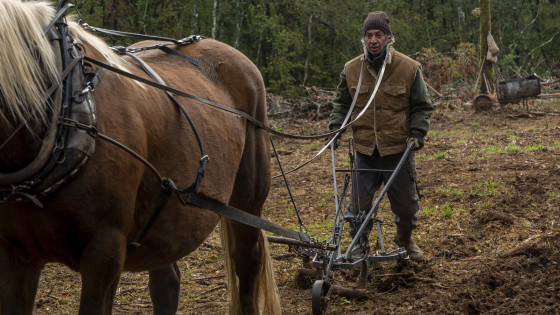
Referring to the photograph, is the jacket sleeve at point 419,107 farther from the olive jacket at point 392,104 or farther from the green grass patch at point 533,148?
the green grass patch at point 533,148

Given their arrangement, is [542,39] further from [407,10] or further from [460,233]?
[460,233]

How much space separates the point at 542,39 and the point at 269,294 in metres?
35.0

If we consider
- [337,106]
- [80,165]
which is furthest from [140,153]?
[337,106]

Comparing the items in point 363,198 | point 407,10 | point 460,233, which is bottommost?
point 460,233

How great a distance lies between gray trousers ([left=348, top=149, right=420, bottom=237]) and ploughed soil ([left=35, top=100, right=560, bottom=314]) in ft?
1.38

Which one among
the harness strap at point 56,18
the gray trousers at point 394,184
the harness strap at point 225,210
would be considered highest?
the harness strap at point 56,18

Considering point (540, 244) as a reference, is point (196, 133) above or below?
above

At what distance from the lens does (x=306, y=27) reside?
1177 inches

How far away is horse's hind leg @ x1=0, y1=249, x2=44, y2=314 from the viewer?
267cm

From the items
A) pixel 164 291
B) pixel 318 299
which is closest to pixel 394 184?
pixel 318 299

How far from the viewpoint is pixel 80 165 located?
96.9 inches

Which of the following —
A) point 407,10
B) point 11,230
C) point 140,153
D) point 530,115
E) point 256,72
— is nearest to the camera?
point 11,230

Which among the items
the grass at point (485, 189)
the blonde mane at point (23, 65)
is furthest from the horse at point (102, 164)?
the grass at point (485, 189)

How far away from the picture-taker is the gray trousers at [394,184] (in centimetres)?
519
